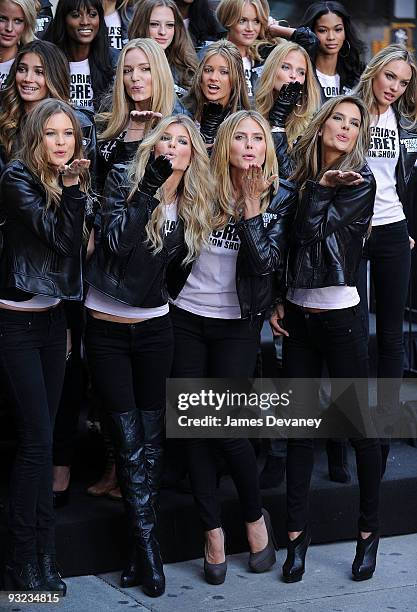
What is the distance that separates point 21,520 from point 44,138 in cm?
146

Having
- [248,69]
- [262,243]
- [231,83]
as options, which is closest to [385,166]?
[231,83]

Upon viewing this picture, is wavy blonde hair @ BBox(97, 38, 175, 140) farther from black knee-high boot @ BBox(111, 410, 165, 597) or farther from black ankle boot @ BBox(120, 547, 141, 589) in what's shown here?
black ankle boot @ BBox(120, 547, 141, 589)

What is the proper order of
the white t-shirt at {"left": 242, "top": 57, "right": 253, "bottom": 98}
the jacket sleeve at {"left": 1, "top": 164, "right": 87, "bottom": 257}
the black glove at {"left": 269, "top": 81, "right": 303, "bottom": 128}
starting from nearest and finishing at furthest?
the jacket sleeve at {"left": 1, "top": 164, "right": 87, "bottom": 257}, the black glove at {"left": 269, "top": 81, "right": 303, "bottom": 128}, the white t-shirt at {"left": 242, "top": 57, "right": 253, "bottom": 98}

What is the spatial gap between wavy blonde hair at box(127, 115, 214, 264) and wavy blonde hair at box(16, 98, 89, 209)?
0.25 metres

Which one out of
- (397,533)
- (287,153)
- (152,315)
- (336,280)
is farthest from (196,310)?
(397,533)

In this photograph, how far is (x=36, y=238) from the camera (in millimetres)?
4738

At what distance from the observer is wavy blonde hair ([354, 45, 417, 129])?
585cm

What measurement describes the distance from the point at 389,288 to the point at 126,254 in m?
1.62

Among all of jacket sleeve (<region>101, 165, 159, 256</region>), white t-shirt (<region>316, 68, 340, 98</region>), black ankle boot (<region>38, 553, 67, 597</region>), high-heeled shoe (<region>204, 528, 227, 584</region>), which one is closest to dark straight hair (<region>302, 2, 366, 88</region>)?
white t-shirt (<region>316, 68, 340, 98</region>)

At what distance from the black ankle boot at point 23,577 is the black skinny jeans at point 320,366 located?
1.12 metres

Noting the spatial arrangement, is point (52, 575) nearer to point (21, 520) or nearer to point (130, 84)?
point (21, 520)

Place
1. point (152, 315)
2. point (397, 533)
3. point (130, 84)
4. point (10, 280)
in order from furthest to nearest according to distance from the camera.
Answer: point (397, 533)
point (130, 84)
point (152, 315)
point (10, 280)

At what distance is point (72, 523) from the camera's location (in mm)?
5195

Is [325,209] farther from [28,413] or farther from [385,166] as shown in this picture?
[28,413]
